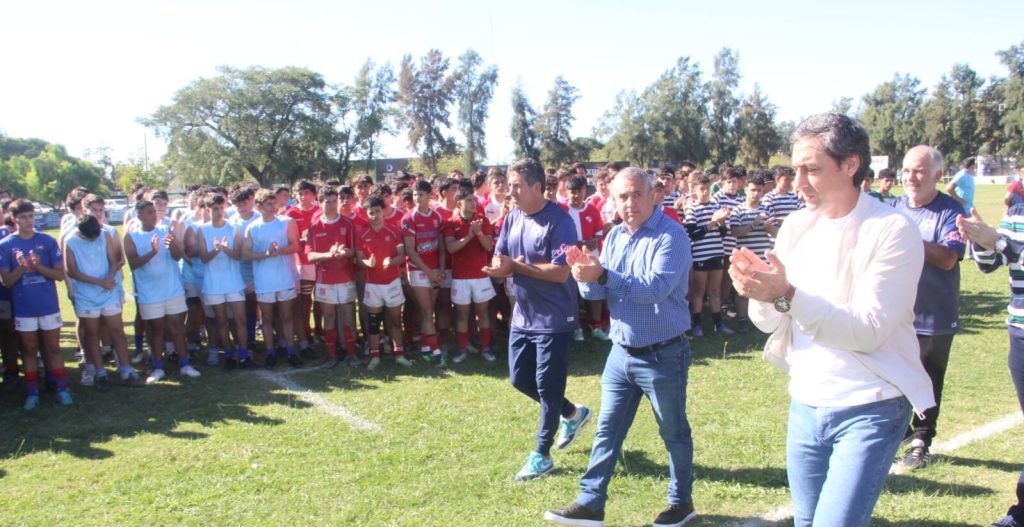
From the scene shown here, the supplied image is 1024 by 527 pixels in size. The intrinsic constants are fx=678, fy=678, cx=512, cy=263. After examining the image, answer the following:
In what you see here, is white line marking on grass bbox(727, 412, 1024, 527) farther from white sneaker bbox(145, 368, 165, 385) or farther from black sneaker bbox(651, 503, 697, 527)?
white sneaker bbox(145, 368, 165, 385)

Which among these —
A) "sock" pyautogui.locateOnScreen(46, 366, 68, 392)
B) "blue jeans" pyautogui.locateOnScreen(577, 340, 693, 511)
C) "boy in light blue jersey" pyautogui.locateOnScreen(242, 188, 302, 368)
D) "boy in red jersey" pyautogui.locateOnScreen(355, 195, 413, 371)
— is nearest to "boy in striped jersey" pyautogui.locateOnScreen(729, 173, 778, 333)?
"boy in red jersey" pyautogui.locateOnScreen(355, 195, 413, 371)

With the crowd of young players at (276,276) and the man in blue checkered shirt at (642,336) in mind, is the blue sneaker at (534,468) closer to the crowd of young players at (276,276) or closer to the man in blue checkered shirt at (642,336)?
the man in blue checkered shirt at (642,336)

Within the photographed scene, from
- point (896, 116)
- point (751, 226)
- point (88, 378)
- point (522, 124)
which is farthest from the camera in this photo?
point (896, 116)

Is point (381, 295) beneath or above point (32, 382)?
above

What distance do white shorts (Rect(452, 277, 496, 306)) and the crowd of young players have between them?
0.01m

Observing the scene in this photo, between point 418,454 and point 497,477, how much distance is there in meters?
0.75

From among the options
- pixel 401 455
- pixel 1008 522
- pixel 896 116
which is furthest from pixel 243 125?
pixel 896 116

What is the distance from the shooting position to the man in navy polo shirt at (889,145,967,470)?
4.40m

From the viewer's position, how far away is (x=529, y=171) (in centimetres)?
465

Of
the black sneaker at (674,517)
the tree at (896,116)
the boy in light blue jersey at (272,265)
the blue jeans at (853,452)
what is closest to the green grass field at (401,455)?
the black sneaker at (674,517)

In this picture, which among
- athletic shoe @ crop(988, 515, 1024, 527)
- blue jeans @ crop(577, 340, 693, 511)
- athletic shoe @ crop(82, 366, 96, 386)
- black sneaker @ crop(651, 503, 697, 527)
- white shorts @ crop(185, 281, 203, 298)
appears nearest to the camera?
athletic shoe @ crop(988, 515, 1024, 527)

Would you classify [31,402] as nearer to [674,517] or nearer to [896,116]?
[674,517]

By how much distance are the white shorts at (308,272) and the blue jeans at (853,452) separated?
712 cm

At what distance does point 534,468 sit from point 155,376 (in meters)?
4.87
